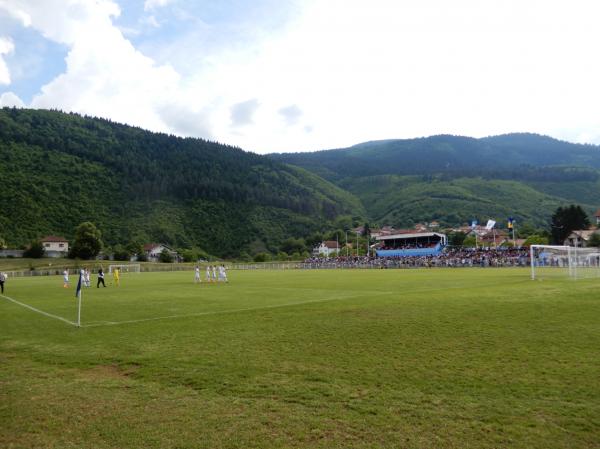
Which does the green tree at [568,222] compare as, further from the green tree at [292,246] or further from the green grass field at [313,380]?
the green grass field at [313,380]

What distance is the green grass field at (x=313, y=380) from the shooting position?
267 inches

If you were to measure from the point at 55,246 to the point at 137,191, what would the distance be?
134 ft

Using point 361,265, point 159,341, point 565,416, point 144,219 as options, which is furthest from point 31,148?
point 565,416

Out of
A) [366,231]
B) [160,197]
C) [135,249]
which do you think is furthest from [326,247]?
[135,249]

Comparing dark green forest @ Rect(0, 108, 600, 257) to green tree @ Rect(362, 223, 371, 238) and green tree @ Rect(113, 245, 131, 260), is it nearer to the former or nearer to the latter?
green tree @ Rect(362, 223, 371, 238)

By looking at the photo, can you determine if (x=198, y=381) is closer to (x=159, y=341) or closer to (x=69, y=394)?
(x=69, y=394)

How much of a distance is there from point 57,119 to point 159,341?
566 feet

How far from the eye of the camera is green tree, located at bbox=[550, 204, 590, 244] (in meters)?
102

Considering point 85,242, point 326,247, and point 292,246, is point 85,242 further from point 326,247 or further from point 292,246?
point 326,247

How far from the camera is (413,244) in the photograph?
387 ft

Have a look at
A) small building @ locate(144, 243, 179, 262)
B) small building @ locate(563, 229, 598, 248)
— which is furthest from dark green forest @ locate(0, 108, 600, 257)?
small building @ locate(563, 229, 598, 248)

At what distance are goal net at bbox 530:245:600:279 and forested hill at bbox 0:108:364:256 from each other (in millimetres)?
97036

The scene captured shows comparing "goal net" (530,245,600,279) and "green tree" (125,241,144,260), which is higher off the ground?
"green tree" (125,241,144,260)

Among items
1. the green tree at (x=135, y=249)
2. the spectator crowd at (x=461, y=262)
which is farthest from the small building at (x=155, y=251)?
the spectator crowd at (x=461, y=262)
